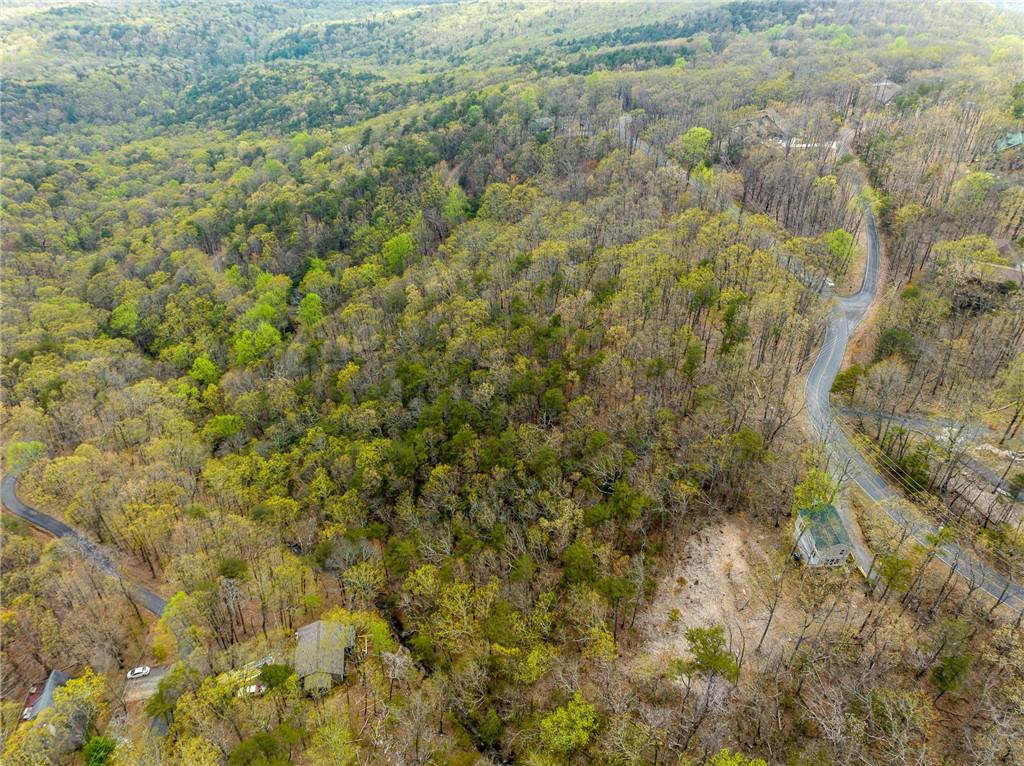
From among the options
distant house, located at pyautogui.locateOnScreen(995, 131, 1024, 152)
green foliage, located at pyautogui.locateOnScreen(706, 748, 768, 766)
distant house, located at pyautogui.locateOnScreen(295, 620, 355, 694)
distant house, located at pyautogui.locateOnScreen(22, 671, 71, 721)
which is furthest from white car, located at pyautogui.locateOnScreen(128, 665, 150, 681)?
distant house, located at pyautogui.locateOnScreen(995, 131, 1024, 152)

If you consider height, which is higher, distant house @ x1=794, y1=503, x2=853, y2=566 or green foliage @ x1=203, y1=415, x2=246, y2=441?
distant house @ x1=794, y1=503, x2=853, y2=566

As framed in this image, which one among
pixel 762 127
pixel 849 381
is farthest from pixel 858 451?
pixel 762 127

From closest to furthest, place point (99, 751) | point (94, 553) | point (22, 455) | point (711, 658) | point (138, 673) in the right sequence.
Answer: point (711, 658), point (99, 751), point (138, 673), point (94, 553), point (22, 455)

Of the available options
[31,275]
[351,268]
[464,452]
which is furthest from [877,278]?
[31,275]

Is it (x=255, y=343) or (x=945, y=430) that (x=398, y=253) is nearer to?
(x=255, y=343)

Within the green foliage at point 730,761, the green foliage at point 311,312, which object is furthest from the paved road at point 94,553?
the green foliage at point 730,761

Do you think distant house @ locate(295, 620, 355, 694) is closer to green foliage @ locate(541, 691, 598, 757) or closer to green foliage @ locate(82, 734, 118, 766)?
green foliage @ locate(82, 734, 118, 766)

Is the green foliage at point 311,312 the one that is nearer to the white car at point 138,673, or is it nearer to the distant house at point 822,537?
the white car at point 138,673
